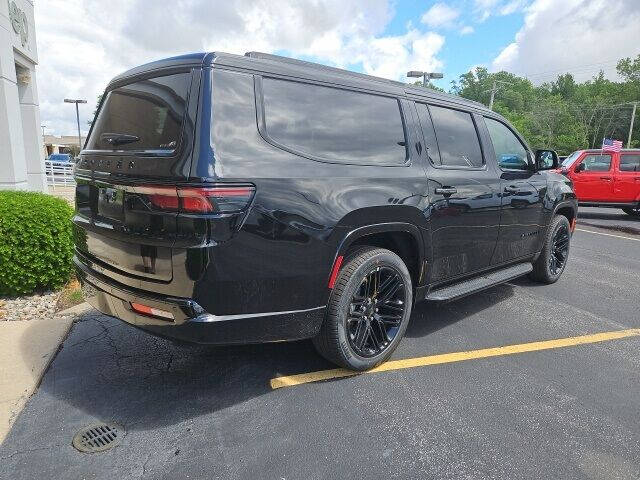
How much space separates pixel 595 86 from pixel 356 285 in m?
94.4

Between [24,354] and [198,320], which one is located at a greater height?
[198,320]

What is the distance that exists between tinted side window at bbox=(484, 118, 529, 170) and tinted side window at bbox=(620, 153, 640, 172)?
959 cm


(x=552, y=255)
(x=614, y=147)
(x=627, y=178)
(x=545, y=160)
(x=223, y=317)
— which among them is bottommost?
(x=552, y=255)

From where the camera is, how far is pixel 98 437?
2441mm

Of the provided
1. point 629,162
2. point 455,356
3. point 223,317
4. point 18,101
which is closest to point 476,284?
point 455,356

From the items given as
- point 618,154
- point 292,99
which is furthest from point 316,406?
point 618,154

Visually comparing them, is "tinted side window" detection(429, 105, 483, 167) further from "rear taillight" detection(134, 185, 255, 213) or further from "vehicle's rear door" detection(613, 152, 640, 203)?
"vehicle's rear door" detection(613, 152, 640, 203)

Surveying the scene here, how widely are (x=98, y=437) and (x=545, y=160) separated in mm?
4553

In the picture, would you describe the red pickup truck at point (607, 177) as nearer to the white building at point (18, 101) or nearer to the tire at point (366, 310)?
the tire at point (366, 310)

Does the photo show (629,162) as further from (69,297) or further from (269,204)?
(69,297)

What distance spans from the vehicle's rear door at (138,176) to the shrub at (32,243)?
1700 mm

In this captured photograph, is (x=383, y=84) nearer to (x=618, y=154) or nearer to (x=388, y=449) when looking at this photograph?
(x=388, y=449)

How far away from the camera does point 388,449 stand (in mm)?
2393

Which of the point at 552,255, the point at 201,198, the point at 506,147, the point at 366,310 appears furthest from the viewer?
the point at 552,255
